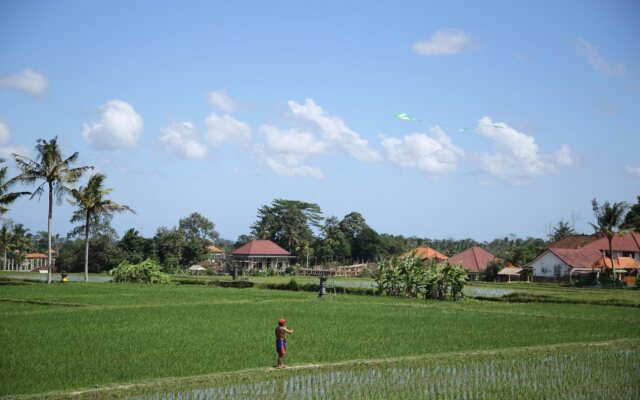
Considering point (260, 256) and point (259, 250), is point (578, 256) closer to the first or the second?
point (260, 256)

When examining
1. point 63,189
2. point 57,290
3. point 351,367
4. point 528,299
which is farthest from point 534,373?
point 63,189

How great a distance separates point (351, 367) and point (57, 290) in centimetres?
2097

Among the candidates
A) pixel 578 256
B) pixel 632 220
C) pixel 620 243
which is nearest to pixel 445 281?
pixel 632 220

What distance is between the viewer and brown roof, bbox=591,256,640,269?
1847 inches

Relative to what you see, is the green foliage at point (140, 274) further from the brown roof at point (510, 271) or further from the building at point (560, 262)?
the building at point (560, 262)

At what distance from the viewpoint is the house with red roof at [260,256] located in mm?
62531

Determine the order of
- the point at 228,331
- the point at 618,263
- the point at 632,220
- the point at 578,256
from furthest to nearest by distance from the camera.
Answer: the point at 578,256
the point at 618,263
the point at 632,220
the point at 228,331

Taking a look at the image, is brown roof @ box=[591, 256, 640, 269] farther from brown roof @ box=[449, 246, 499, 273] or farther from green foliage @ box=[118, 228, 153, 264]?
green foliage @ box=[118, 228, 153, 264]

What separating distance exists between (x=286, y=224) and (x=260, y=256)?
14171 mm

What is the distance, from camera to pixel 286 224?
76.6 m

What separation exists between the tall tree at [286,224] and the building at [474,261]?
23828 mm

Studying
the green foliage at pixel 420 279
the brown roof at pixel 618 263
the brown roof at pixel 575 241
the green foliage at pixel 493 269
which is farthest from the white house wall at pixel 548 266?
the green foliage at pixel 420 279

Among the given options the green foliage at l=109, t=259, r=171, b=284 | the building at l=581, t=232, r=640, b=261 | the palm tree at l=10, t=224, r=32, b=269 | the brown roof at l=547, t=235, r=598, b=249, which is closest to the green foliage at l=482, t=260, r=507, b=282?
the building at l=581, t=232, r=640, b=261

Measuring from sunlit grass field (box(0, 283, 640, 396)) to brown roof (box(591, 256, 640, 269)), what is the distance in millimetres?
22519
